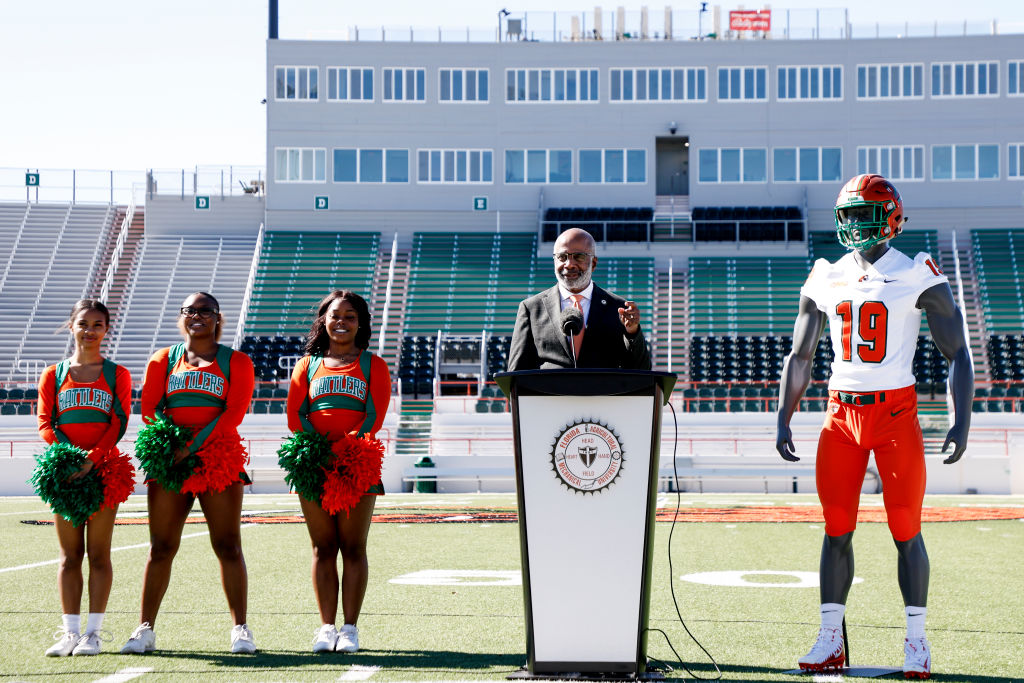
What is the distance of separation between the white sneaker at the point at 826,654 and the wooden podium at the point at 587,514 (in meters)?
0.87

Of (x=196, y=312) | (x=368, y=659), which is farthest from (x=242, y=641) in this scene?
(x=196, y=312)

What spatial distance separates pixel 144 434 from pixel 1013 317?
32586 millimetres

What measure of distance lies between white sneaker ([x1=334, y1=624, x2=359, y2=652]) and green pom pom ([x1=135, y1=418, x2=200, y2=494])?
1018mm

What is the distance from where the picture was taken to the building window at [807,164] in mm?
38781

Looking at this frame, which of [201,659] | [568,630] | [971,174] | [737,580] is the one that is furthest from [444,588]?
[971,174]

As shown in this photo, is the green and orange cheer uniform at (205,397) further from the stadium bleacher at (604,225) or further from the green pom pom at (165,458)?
the stadium bleacher at (604,225)

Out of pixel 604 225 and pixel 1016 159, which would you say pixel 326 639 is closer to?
pixel 604 225

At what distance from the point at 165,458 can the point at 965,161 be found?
37619mm

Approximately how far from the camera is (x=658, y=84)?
39406 mm

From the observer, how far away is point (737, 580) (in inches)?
336

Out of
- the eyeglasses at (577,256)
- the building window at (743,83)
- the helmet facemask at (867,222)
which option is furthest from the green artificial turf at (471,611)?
the building window at (743,83)

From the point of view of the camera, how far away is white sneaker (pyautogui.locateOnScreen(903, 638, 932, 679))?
16.0ft

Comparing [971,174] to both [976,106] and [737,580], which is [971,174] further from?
[737,580]

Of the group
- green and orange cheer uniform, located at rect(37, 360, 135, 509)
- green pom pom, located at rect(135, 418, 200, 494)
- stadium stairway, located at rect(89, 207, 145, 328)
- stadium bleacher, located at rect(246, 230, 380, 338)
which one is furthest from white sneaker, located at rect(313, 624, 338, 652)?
stadium stairway, located at rect(89, 207, 145, 328)
